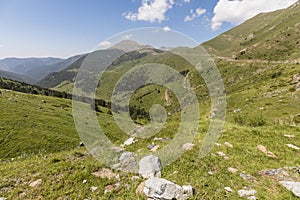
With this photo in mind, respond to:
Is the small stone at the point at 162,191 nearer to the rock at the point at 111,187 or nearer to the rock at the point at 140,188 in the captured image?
the rock at the point at 140,188

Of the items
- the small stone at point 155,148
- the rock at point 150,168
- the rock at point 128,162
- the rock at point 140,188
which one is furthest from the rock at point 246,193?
the small stone at point 155,148

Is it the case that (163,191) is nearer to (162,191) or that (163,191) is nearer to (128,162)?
(162,191)

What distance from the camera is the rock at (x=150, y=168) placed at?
11016 mm

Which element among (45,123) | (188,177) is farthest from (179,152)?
(45,123)

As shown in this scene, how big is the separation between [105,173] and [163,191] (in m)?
4.38

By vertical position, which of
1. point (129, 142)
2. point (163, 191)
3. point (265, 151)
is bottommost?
point (129, 142)

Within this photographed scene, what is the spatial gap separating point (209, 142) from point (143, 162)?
20.9ft

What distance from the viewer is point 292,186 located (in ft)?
31.8

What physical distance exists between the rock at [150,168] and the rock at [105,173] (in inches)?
63.4

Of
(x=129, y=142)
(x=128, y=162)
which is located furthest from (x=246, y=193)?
(x=129, y=142)

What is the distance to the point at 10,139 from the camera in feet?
221

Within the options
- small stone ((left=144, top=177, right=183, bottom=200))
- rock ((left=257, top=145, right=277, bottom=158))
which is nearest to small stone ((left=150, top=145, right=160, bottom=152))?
small stone ((left=144, top=177, right=183, bottom=200))

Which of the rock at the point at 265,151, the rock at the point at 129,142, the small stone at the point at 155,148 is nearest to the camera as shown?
the rock at the point at 265,151

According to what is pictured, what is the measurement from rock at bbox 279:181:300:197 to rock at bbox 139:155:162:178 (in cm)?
624
